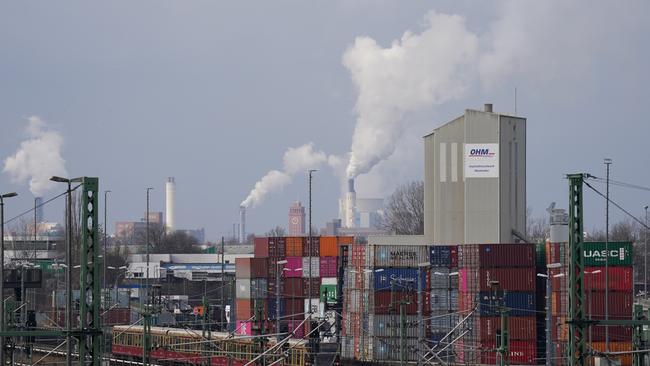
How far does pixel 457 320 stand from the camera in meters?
66.6

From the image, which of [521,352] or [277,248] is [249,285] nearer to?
[277,248]

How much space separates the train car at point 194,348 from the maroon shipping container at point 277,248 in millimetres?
16157

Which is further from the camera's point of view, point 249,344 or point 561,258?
point 561,258

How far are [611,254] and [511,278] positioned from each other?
19.2ft

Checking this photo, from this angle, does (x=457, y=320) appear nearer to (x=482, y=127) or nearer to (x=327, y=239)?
(x=482, y=127)

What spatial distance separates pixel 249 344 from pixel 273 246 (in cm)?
3146

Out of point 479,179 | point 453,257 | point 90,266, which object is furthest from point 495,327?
point 90,266

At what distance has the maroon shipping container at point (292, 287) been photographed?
295ft

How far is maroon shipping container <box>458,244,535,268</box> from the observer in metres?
65.9

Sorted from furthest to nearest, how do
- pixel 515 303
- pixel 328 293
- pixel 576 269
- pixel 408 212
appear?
pixel 408 212
pixel 328 293
pixel 515 303
pixel 576 269

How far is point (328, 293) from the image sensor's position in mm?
87250

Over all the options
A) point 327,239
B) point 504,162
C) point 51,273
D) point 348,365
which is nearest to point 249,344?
point 348,365

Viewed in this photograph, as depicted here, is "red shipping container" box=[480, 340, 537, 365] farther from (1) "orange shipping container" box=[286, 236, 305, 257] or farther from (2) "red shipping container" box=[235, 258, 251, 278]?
(2) "red shipping container" box=[235, 258, 251, 278]

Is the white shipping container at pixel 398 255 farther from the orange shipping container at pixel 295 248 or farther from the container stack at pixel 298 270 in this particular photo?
the orange shipping container at pixel 295 248
